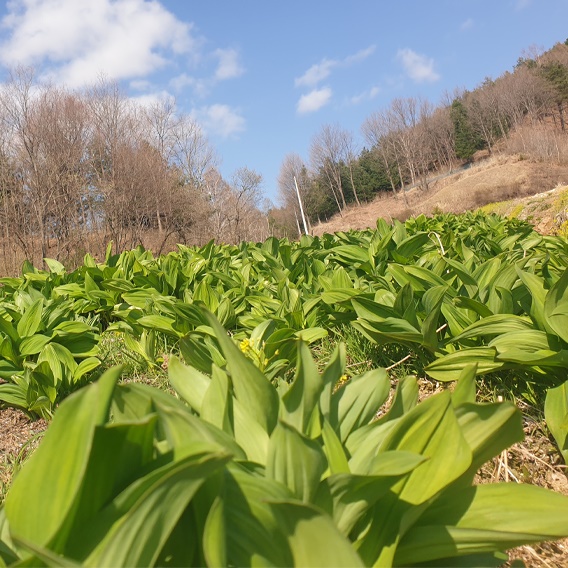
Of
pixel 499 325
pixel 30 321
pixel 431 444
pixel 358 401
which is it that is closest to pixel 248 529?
pixel 431 444

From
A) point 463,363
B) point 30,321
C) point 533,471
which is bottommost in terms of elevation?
point 533,471

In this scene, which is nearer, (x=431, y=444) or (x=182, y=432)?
(x=182, y=432)

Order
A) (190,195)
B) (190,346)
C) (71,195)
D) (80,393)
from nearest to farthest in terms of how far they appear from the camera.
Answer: (80,393)
(190,346)
(71,195)
(190,195)

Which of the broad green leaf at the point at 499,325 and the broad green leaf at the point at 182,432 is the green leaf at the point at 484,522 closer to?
the broad green leaf at the point at 182,432

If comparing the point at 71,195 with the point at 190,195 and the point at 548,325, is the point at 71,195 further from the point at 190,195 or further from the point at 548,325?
the point at 548,325

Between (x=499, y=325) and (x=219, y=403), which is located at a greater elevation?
(x=219, y=403)

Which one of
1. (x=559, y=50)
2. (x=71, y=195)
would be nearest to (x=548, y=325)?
(x=71, y=195)

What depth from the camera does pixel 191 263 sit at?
433 cm

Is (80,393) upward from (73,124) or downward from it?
downward

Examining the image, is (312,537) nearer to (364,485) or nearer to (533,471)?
(364,485)

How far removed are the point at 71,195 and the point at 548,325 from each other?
18652 millimetres

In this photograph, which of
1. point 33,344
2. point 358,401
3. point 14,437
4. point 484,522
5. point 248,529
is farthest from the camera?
point 33,344

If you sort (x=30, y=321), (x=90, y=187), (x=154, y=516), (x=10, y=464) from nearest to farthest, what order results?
(x=154, y=516)
(x=10, y=464)
(x=30, y=321)
(x=90, y=187)

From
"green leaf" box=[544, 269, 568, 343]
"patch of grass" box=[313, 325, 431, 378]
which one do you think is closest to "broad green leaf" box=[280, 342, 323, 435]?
"green leaf" box=[544, 269, 568, 343]
